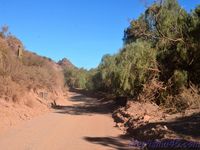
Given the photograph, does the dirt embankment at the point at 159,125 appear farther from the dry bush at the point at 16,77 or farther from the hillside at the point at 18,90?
the dry bush at the point at 16,77

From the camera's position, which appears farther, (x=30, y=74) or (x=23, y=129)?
(x=30, y=74)

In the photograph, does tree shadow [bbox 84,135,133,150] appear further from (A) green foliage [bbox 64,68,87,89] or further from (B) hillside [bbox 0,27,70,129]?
(A) green foliage [bbox 64,68,87,89]

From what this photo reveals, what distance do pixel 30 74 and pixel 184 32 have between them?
18.1m

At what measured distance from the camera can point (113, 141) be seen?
1579 centimetres

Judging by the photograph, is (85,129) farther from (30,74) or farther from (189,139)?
(30,74)

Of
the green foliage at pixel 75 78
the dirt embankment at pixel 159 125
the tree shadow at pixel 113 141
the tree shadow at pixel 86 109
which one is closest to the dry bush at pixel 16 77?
the tree shadow at pixel 86 109

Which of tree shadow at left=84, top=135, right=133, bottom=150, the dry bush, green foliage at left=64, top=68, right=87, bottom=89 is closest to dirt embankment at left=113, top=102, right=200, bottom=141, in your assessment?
tree shadow at left=84, top=135, right=133, bottom=150

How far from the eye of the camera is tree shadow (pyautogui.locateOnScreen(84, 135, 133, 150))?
46.0 feet

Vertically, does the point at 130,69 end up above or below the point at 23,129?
above

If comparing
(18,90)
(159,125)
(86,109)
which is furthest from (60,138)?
(86,109)

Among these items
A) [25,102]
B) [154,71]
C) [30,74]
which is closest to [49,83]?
[30,74]

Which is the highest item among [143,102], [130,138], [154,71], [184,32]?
[184,32]

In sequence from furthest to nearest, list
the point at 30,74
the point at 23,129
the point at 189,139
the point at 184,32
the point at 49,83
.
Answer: the point at 49,83 < the point at 30,74 < the point at 184,32 < the point at 23,129 < the point at 189,139

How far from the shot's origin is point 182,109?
21.6 meters
